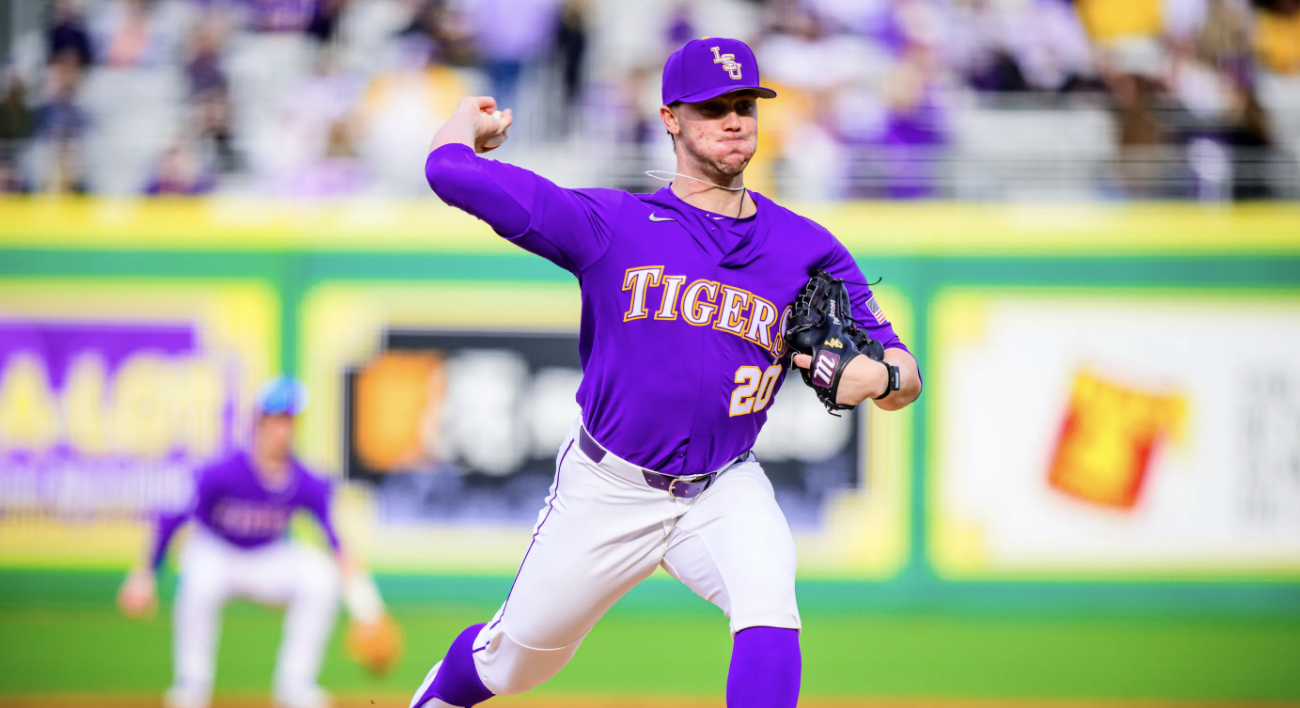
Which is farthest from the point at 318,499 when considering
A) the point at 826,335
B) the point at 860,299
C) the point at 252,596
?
the point at 826,335

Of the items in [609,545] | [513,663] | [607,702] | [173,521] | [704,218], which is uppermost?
[704,218]

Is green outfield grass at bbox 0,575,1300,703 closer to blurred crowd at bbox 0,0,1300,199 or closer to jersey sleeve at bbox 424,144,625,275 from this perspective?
blurred crowd at bbox 0,0,1300,199

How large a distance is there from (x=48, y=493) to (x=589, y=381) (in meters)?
6.95

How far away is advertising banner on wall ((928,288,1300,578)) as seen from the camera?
31.2 ft

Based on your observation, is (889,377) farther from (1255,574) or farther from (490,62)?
(490,62)

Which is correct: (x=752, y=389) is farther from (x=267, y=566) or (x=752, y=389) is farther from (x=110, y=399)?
(x=110, y=399)

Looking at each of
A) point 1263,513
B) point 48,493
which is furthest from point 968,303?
point 48,493

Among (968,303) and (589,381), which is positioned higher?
(589,381)

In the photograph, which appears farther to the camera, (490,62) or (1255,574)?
(490,62)

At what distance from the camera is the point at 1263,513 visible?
9492 mm

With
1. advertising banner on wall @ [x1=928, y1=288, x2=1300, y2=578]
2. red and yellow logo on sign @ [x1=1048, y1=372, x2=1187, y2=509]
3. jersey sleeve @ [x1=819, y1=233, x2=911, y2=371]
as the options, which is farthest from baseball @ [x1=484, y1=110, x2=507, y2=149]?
red and yellow logo on sign @ [x1=1048, y1=372, x2=1187, y2=509]

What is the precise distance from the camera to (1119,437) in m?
9.61

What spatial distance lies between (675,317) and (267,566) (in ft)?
14.5

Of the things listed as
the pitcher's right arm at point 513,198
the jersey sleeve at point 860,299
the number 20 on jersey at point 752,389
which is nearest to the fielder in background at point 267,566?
the number 20 on jersey at point 752,389
